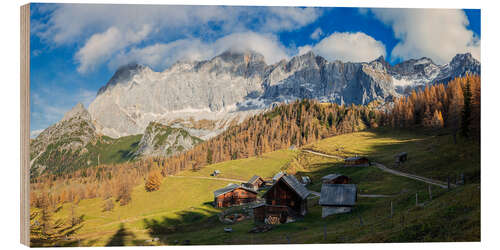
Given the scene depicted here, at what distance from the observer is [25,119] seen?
71.4 ft

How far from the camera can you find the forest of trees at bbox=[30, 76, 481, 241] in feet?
102

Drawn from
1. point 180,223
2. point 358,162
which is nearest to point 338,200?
point 180,223

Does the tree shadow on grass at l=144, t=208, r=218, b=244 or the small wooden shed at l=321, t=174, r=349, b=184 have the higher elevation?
the small wooden shed at l=321, t=174, r=349, b=184

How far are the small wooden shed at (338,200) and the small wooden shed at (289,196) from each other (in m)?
2.65

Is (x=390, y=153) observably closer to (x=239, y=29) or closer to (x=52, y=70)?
(x=239, y=29)

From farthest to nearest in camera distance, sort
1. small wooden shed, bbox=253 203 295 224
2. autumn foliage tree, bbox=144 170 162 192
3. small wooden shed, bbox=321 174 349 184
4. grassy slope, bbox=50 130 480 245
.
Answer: autumn foliage tree, bbox=144 170 162 192, small wooden shed, bbox=321 174 349 184, small wooden shed, bbox=253 203 295 224, grassy slope, bbox=50 130 480 245

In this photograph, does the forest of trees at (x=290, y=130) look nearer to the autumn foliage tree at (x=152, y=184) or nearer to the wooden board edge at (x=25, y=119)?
the autumn foliage tree at (x=152, y=184)

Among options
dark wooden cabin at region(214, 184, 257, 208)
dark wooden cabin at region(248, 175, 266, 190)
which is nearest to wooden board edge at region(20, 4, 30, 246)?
dark wooden cabin at region(214, 184, 257, 208)

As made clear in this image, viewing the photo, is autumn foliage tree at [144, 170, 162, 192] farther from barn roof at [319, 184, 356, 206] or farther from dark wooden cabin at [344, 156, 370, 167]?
barn roof at [319, 184, 356, 206]

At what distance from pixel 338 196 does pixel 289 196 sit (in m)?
5.52

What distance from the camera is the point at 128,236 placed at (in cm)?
3203

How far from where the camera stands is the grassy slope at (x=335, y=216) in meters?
19.5

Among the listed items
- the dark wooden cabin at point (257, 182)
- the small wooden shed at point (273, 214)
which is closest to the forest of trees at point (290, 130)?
the small wooden shed at point (273, 214)

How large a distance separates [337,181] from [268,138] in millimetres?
65800
